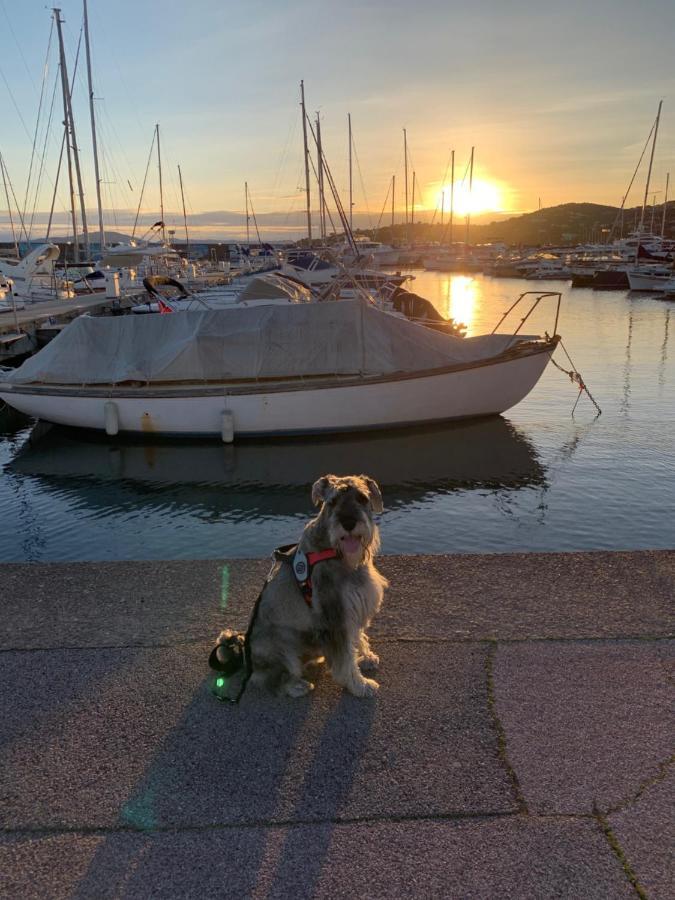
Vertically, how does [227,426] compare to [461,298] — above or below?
below

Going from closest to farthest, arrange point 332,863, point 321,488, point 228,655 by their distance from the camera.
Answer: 1. point 332,863
2. point 321,488
3. point 228,655

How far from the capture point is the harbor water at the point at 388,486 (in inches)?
500

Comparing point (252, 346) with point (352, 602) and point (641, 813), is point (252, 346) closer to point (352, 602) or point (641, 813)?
point (352, 602)

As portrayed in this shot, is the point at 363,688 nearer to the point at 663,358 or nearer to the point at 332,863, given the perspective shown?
the point at 332,863

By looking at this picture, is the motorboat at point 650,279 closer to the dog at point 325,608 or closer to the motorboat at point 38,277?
the motorboat at point 38,277

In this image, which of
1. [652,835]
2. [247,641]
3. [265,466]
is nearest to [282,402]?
[265,466]

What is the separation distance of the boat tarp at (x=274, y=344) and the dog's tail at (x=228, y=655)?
12828 mm

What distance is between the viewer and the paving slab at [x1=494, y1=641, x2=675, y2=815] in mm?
3971

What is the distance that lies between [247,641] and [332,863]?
74.8 inches

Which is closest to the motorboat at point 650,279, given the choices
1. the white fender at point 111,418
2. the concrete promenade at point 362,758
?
the white fender at point 111,418

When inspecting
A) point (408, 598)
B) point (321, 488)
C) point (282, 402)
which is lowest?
point (282, 402)

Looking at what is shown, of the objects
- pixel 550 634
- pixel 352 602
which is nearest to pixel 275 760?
pixel 352 602

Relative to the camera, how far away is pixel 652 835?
357cm

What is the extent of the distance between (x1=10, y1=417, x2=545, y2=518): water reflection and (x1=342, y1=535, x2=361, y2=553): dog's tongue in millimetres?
9508
